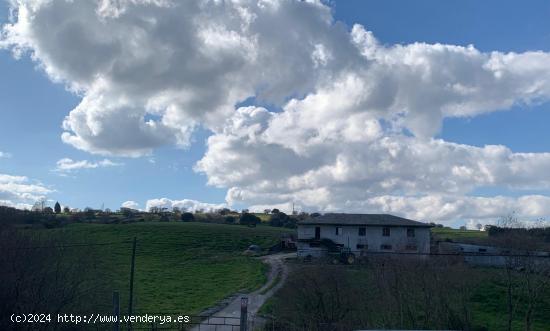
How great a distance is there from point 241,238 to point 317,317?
178 feet

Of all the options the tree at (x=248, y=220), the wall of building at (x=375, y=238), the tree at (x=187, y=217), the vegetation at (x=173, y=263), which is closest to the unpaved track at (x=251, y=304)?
the vegetation at (x=173, y=263)

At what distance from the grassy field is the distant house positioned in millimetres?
7201

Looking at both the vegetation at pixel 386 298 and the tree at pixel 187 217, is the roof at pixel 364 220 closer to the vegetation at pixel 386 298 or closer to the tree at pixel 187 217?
the vegetation at pixel 386 298

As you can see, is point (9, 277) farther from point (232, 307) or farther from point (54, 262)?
point (232, 307)

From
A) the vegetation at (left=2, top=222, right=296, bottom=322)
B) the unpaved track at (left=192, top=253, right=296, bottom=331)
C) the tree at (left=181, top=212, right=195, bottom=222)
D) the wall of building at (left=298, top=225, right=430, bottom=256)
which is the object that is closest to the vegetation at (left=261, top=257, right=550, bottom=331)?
the unpaved track at (left=192, top=253, right=296, bottom=331)

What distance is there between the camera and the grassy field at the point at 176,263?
3756cm

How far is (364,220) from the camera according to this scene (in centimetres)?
6400

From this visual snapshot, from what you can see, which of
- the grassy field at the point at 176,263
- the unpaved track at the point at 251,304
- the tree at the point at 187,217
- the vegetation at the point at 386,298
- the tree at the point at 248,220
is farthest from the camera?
the tree at the point at 187,217

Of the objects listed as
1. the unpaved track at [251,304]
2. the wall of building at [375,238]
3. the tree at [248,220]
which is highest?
the tree at [248,220]

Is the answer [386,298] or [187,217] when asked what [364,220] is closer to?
[386,298]

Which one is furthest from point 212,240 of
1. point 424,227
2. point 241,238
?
point 424,227

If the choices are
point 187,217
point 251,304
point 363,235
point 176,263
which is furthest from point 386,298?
point 187,217

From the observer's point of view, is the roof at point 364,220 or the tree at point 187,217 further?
the tree at point 187,217

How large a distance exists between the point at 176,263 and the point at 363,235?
20613 mm
